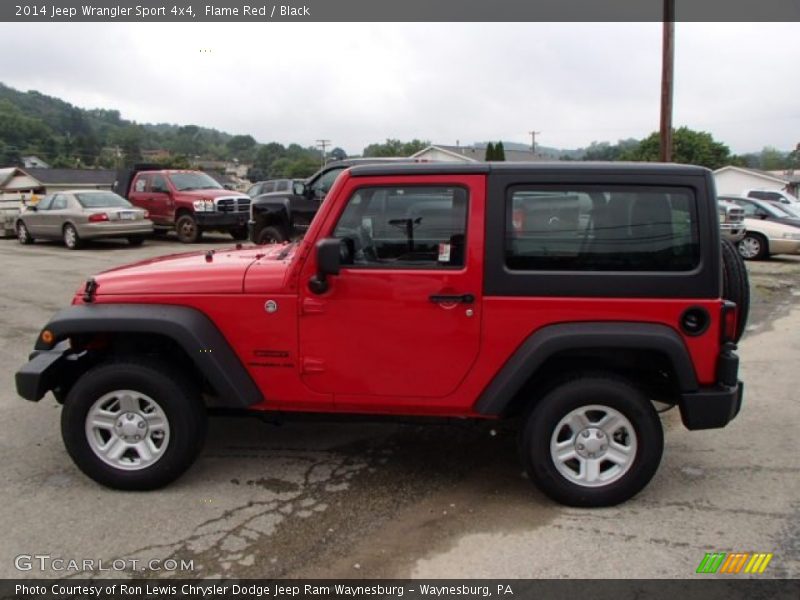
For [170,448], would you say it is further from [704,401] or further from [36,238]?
[36,238]

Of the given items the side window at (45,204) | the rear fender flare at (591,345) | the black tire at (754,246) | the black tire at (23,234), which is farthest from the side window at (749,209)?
the black tire at (23,234)

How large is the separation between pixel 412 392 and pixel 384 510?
2.15ft

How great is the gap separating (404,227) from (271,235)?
971cm

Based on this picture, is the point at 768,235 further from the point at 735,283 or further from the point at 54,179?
the point at 54,179

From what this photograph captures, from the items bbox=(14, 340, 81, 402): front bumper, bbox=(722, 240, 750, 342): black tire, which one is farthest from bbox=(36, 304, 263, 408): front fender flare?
bbox=(722, 240, 750, 342): black tire

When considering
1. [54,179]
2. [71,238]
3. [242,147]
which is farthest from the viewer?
[242,147]

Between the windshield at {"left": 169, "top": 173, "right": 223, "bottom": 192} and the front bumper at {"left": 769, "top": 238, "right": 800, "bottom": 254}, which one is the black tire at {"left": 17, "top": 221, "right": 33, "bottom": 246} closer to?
the windshield at {"left": 169, "top": 173, "right": 223, "bottom": 192}

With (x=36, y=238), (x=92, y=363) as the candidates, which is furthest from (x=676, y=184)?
(x=36, y=238)

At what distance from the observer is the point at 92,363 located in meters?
3.93

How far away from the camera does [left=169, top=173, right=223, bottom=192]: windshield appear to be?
17.4 m

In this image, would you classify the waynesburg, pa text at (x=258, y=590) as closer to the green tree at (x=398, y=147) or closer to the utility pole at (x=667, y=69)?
the utility pole at (x=667, y=69)

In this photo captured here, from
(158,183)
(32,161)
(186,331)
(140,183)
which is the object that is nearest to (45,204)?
(140,183)

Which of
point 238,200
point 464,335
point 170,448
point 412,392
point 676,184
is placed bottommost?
point 170,448

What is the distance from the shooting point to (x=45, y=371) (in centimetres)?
370
